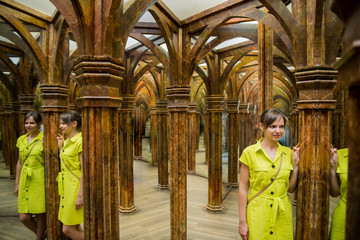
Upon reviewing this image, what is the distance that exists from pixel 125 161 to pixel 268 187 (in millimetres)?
3920

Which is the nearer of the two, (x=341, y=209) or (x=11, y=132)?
(x=341, y=209)

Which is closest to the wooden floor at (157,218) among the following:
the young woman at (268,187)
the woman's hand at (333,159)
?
the young woman at (268,187)

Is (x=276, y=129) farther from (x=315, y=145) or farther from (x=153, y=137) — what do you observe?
(x=153, y=137)

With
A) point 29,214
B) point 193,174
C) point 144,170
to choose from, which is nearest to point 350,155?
point 29,214

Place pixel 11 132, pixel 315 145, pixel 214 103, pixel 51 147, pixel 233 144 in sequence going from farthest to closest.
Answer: pixel 11 132
pixel 233 144
pixel 214 103
pixel 51 147
pixel 315 145

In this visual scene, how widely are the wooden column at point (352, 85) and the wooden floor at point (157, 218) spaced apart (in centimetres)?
416

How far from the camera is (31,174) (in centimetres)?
326

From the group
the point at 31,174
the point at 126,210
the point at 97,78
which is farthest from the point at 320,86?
the point at 126,210

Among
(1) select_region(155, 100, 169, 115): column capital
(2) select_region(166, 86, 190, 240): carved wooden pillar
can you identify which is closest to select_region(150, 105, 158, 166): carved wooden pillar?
(1) select_region(155, 100, 169, 115): column capital

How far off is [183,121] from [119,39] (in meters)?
1.94

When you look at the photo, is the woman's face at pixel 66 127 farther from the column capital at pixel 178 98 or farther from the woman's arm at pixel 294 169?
the woman's arm at pixel 294 169

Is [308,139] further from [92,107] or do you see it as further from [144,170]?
[144,170]

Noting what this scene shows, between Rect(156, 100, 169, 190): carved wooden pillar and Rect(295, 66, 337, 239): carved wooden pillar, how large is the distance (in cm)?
526

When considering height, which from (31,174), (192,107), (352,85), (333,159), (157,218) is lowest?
(157,218)
